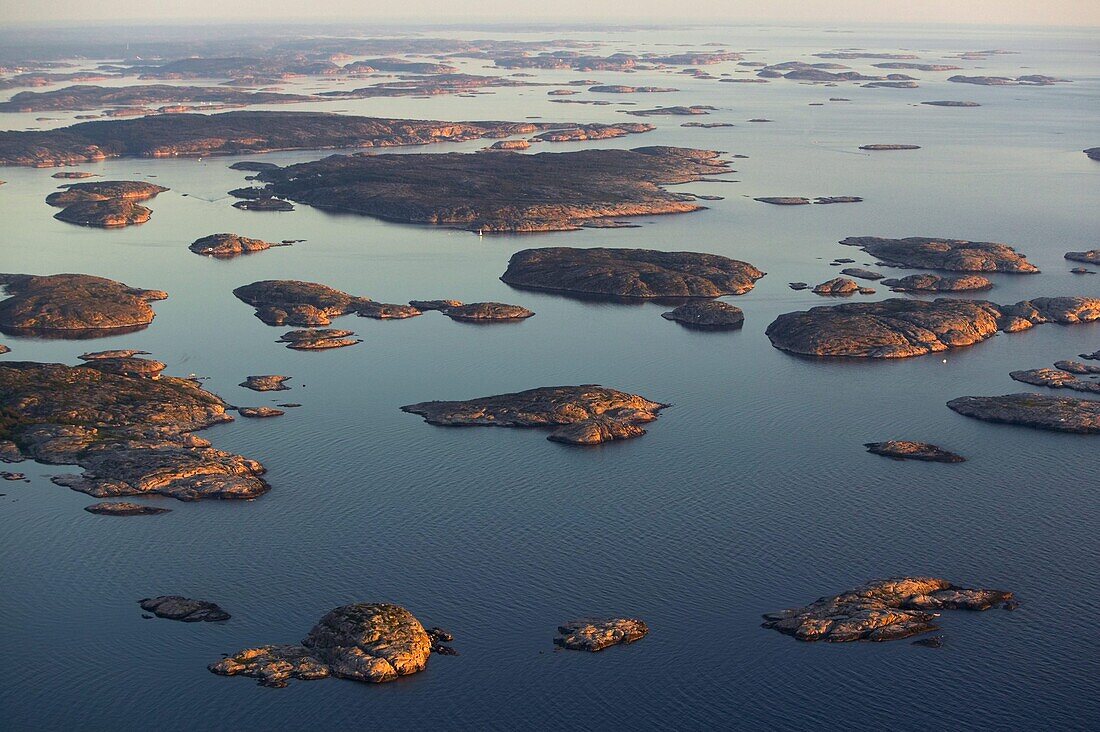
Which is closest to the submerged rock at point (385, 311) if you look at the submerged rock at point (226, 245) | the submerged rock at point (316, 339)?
the submerged rock at point (316, 339)

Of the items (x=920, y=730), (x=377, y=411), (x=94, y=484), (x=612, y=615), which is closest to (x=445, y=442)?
(x=377, y=411)

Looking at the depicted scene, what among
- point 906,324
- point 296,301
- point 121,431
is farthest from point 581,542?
point 296,301

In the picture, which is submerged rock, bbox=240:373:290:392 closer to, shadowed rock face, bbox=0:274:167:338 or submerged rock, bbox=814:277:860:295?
shadowed rock face, bbox=0:274:167:338

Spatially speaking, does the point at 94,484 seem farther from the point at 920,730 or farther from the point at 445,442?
the point at 920,730

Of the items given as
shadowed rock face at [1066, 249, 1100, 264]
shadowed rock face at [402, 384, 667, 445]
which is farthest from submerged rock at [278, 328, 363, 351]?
shadowed rock face at [1066, 249, 1100, 264]

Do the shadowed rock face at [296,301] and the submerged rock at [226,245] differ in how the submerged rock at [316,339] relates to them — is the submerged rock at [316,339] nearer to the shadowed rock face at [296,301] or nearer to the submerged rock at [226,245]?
the shadowed rock face at [296,301]

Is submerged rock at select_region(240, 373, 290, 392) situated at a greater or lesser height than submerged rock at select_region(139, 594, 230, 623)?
lesser
